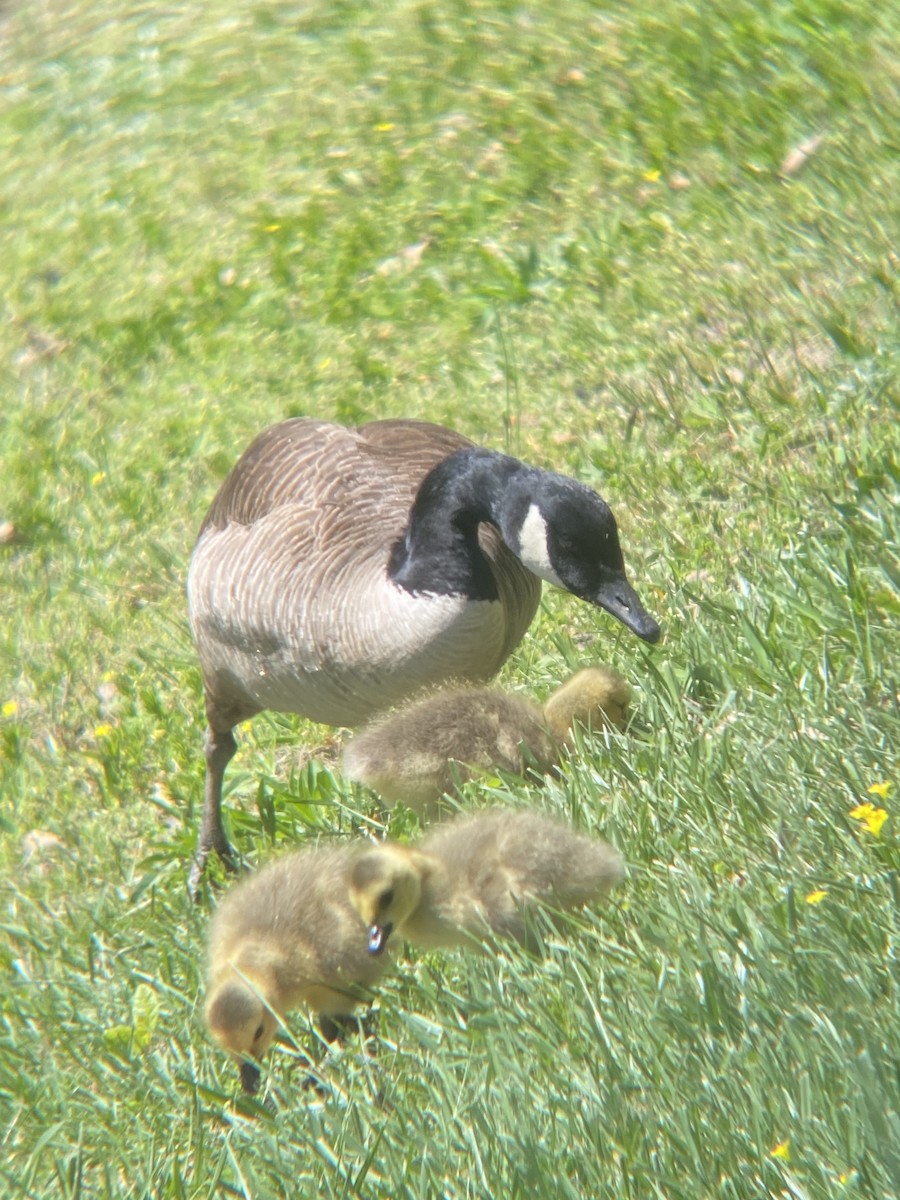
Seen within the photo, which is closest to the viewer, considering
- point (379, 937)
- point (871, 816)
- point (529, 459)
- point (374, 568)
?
point (871, 816)

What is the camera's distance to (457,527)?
4289 millimetres

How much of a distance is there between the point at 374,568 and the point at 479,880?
4.39 feet

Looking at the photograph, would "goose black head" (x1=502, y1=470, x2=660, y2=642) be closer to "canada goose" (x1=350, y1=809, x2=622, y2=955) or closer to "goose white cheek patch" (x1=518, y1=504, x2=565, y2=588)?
"goose white cheek patch" (x1=518, y1=504, x2=565, y2=588)

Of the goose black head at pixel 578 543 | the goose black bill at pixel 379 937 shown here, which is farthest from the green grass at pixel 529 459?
the goose black head at pixel 578 543

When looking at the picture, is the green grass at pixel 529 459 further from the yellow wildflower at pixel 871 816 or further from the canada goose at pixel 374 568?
the canada goose at pixel 374 568

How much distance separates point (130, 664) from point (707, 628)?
277 centimetres

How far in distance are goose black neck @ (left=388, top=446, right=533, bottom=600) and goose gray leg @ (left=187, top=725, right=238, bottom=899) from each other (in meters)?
1.06

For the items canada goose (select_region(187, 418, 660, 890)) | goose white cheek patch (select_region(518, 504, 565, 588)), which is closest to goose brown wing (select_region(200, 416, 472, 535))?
canada goose (select_region(187, 418, 660, 890))

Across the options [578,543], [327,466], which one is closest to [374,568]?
[327,466]

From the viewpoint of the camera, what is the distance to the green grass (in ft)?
8.89

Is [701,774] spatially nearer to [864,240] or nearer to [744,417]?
[744,417]

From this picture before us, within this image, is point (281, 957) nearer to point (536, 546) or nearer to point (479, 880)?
point (479, 880)

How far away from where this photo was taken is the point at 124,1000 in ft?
13.1

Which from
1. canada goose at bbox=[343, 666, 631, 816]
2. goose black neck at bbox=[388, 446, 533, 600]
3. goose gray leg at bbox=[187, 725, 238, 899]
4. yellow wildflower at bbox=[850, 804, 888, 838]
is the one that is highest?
yellow wildflower at bbox=[850, 804, 888, 838]
